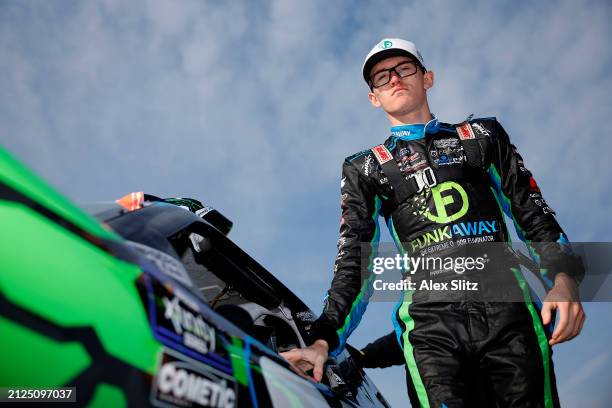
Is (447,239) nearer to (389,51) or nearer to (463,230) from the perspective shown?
(463,230)

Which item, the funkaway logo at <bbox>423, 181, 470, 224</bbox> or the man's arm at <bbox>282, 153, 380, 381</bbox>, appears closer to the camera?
the man's arm at <bbox>282, 153, 380, 381</bbox>

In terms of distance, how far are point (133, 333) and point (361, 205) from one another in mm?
1702

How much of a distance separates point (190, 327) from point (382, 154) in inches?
65.6

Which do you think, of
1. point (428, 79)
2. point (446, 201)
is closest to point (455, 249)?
point (446, 201)

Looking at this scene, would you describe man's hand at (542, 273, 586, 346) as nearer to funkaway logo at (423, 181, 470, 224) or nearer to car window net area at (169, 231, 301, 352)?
funkaway logo at (423, 181, 470, 224)

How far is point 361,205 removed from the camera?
247cm

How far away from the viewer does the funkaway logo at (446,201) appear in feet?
7.23

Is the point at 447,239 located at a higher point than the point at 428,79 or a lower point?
lower

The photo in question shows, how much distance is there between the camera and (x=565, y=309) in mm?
1805

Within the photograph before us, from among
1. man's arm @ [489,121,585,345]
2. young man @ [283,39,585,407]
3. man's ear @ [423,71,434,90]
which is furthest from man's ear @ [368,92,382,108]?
man's arm @ [489,121,585,345]

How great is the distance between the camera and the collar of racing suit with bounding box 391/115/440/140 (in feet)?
8.08

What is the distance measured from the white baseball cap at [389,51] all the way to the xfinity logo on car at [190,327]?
6.50ft

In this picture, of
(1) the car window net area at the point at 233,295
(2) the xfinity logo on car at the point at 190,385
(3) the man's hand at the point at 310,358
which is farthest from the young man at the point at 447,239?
(2) the xfinity logo on car at the point at 190,385

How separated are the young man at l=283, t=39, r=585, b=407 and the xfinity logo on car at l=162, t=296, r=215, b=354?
0.72 meters
